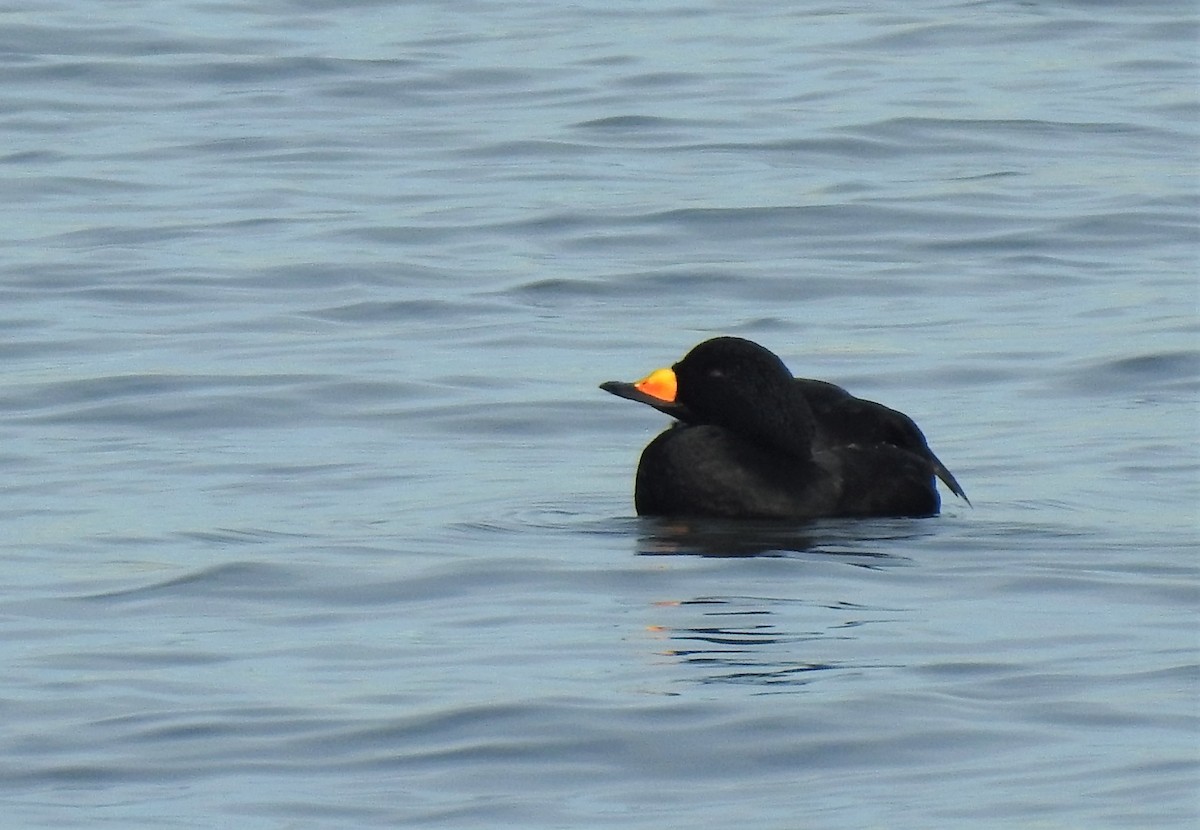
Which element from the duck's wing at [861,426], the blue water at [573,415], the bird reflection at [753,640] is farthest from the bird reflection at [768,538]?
the bird reflection at [753,640]

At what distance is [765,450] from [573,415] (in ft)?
5.74

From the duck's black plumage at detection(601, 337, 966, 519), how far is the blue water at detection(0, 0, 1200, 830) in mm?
162

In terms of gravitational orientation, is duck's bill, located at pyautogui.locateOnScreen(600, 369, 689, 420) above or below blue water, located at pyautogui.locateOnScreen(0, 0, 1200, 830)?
above

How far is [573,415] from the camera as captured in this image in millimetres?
11414

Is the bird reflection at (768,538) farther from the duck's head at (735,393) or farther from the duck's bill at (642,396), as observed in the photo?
the duck's bill at (642,396)

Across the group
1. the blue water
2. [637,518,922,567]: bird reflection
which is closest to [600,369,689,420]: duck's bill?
the blue water

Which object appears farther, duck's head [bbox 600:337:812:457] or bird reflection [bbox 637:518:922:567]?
duck's head [bbox 600:337:812:457]

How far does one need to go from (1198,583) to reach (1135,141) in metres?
9.89

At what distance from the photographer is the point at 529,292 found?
13.9 metres

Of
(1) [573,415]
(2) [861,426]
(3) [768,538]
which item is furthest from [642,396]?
(1) [573,415]

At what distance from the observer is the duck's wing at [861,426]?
32.4 feet

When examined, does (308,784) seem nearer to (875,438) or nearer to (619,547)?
(619,547)

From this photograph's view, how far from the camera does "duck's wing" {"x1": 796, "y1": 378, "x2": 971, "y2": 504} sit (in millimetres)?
9875

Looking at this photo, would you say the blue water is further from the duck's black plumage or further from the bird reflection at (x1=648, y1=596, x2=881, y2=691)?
the duck's black plumage
